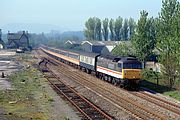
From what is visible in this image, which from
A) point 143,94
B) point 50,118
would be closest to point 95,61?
point 143,94

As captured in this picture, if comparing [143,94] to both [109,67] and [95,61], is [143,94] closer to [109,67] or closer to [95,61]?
[109,67]

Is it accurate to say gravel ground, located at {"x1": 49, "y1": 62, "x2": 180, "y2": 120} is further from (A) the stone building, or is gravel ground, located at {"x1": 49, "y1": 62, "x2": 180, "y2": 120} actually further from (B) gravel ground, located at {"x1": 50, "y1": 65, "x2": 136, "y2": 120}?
(A) the stone building

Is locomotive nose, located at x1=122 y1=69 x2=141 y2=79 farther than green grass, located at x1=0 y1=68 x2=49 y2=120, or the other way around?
locomotive nose, located at x1=122 y1=69 x2=141 y2=79

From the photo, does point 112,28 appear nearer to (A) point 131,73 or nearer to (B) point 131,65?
(B) point 131,65

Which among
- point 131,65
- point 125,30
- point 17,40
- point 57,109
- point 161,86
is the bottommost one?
point 161,86

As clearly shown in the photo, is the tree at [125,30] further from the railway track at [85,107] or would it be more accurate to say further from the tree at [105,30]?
the railway track at [85,107]

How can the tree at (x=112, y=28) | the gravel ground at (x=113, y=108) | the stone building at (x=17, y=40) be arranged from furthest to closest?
the stone building at (x=17, y=40) < the tree at (x=112, y=28) < the gravel ground at (x=113, y=108)

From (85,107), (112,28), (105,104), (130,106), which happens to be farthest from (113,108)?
(112,28)

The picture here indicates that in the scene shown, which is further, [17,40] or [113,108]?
[17,40]

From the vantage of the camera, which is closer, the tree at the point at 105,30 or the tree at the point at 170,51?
the tree at the point at 170,51

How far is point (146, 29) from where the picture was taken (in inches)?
2176

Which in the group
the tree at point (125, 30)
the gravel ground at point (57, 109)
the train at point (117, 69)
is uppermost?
the tree at point (125, 30)

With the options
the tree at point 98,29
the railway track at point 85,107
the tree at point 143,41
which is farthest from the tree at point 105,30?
the railway track at point 85,107

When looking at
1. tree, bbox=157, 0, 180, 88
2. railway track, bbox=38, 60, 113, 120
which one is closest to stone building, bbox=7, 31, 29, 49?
tree, bbox=157, 0, 180, 88
